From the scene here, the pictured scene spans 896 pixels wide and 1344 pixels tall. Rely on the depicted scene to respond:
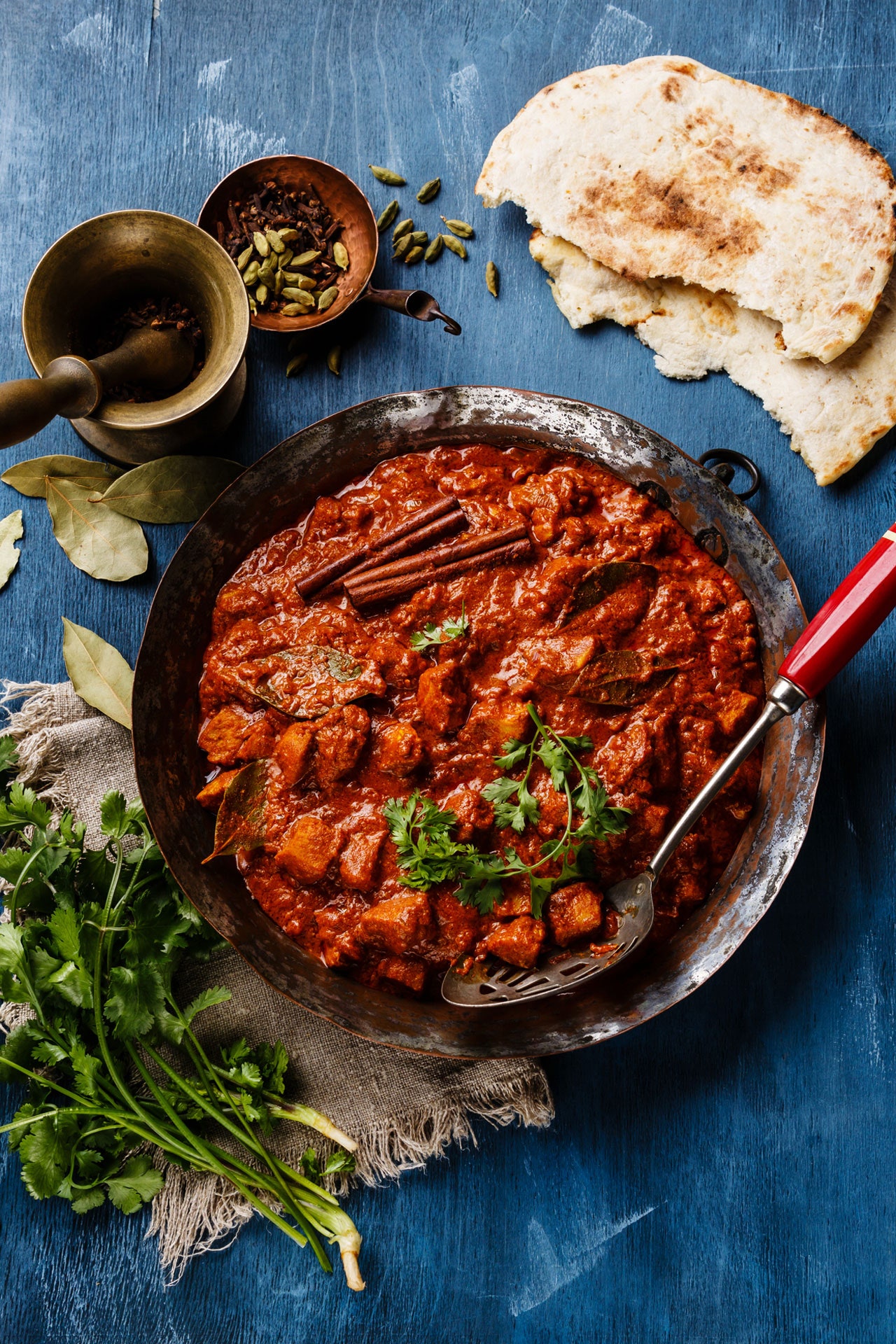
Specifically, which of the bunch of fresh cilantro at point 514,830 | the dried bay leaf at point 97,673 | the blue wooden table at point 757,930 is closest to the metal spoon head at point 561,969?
the bunch of fresh cilantro at point 514,830

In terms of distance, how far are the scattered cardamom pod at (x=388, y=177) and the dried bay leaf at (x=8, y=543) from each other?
2.08m

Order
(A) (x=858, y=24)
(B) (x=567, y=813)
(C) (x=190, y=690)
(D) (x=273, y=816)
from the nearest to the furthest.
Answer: (B) (x=567, y=813) < (D) (x=273, y=816) < (C) (x=190, y=690) < (A) (x=858, y=24)

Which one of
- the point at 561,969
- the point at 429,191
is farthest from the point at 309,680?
the point at 429,191

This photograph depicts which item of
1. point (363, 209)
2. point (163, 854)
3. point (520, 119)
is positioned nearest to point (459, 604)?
point (163, 854)

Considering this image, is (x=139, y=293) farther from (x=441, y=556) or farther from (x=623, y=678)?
(x=623, y=678)

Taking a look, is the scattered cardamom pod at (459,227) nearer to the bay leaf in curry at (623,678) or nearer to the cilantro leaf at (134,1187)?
the bay leaf in curry at (623,678)

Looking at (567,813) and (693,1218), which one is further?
(693,1218)

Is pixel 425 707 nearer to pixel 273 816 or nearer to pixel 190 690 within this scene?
pixel 273 816

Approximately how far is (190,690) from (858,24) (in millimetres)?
3972

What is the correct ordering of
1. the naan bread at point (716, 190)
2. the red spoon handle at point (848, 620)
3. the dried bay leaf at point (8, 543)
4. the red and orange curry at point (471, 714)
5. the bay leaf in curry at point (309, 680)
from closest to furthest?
the red spoon handle at point (848, 620)
the red and orange curry at point (471, 714)
the bay leaf in curry at point (309, 680)
the naan bread at point (716, 190)
the dried bay leaf at point (8, 543)

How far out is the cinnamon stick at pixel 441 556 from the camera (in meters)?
3.31

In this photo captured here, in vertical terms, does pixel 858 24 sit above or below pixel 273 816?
above

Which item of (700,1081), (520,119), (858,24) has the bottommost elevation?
(700,1081)

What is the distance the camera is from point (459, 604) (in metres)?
3.30
